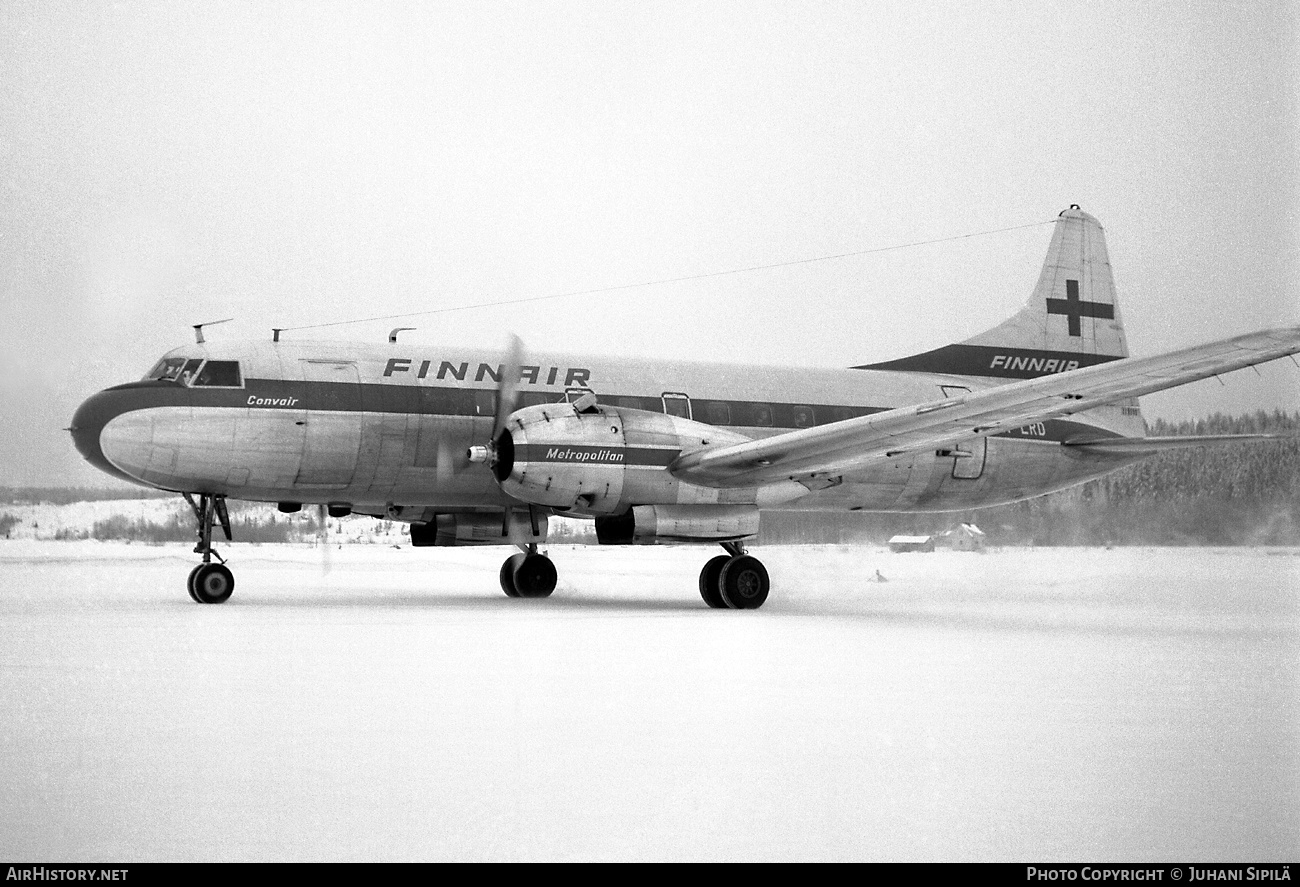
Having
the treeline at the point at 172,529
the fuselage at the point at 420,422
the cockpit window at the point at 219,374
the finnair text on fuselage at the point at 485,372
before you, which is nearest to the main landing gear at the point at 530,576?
the fuselage at the point at 420,422

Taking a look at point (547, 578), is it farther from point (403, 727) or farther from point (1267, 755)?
point (1267, 755)

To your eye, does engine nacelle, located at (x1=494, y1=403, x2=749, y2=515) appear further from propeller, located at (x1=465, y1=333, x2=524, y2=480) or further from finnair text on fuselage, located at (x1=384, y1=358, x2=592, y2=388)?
finnair text on fuselage, located at (x1=384, y1=358, x2=592, y2=388)

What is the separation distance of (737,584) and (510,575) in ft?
16.5

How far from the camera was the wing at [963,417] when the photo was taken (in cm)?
1280

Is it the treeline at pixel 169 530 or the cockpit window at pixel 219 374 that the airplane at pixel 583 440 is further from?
the treeline at pixel 169 530

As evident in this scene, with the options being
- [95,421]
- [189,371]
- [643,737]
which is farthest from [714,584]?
[643,737]

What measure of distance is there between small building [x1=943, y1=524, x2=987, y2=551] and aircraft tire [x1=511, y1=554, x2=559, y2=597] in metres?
8.25

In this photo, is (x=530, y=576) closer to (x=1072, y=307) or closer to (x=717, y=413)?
(x=717, y=413)

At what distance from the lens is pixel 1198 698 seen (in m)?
8.23

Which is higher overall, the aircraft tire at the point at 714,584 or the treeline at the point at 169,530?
the treeline at the point at 169,530

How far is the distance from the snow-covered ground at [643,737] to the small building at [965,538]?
8796 mm

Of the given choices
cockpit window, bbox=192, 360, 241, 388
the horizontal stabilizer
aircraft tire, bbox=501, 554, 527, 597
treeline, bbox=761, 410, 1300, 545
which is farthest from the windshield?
the horizontal stabilizer
